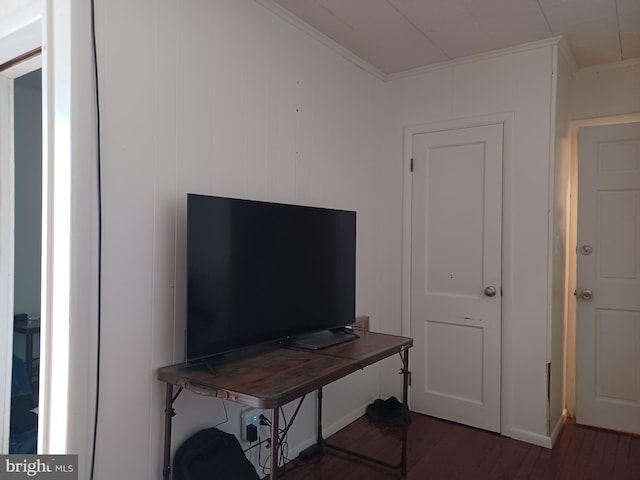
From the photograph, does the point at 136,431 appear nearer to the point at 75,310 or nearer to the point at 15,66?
the point at 75,310

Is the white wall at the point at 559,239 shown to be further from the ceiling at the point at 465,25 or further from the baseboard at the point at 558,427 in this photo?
the ceiling at the point at 465,25

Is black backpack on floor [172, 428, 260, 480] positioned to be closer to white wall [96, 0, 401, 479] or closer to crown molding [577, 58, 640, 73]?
white wall [96, 0, 401, 479]

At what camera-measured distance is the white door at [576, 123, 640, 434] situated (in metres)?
3.05

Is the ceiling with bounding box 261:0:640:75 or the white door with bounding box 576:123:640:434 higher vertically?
the ceiling with bounding box 261:0:640:75

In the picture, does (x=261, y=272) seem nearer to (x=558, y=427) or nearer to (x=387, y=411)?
(x=387, y=411)

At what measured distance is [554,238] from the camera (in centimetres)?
287

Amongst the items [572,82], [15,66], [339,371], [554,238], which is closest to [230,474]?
[339,371]

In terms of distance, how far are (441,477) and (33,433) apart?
214 cm

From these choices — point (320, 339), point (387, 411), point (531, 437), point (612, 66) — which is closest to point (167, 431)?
point (320, 339)

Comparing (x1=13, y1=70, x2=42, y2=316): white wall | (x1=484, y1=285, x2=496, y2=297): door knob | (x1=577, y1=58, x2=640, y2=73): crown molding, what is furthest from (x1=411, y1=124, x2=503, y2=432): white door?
(x1=13, y1=70, x2=42, y2=316): white wall

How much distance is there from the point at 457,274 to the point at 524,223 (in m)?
0.56

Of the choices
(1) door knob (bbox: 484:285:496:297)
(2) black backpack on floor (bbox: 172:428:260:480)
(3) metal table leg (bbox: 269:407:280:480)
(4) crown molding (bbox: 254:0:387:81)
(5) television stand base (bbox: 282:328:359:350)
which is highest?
(4) crown molding (bbox: 254:0:387:81)

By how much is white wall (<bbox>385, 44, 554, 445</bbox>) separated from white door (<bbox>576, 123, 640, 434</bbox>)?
1.92 feet

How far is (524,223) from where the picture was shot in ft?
9.55
